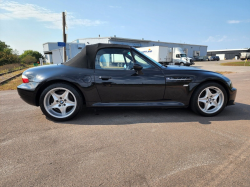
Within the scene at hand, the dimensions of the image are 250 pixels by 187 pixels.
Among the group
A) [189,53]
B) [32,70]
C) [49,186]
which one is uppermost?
[189,53]

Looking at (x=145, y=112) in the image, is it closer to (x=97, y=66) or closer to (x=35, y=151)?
(x=97, y=66)

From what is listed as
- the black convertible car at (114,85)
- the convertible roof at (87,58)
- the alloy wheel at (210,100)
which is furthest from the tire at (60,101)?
the alloy wheel at (210,100)

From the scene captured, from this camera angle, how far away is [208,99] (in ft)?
11.3

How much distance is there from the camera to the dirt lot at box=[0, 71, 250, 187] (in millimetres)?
1689

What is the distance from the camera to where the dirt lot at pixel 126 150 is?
1689mm

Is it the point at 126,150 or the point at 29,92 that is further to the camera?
the point at 29,92

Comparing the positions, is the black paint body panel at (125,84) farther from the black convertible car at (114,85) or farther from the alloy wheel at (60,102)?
the alloy wheel at (60,102)

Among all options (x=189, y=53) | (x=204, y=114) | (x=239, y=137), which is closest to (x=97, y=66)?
(x=204, y=114)

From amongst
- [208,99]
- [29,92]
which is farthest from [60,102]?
[208,99]

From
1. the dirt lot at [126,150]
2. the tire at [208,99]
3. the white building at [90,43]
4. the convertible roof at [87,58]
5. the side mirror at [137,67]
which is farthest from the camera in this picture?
the white building at [90,43]

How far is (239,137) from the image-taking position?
255 centimetres

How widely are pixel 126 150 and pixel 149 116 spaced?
4.52 feet

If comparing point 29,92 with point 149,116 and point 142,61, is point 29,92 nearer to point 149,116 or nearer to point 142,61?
point 142,61

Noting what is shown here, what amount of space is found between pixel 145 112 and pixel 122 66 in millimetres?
1154
